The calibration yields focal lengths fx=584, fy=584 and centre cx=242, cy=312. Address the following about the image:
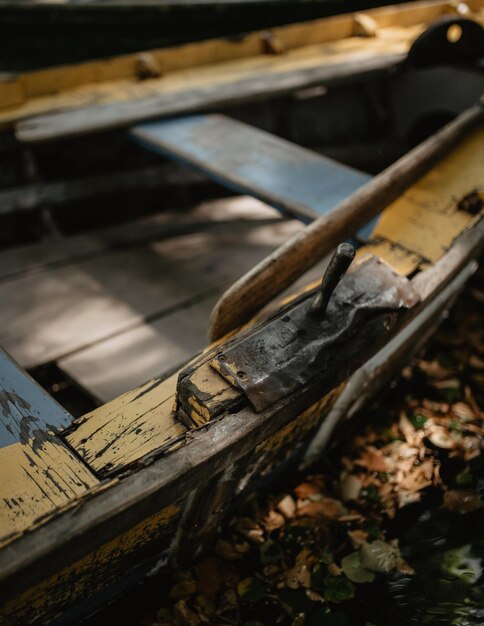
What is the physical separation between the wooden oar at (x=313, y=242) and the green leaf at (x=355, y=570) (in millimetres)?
1019

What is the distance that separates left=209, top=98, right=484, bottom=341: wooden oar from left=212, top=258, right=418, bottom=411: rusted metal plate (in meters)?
0.19

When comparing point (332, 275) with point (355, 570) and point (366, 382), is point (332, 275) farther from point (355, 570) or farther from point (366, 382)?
point (355, 570)

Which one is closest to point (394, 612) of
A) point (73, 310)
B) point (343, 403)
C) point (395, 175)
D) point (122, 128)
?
point (343, 403)

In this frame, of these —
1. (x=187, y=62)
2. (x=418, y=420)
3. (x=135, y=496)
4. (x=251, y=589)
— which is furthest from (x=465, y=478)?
(x=187, y=62)

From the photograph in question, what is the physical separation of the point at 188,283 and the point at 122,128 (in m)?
0.84

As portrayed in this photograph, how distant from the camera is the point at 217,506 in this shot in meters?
1.73

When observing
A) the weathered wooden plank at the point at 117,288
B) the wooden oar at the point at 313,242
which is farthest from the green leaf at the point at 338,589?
the weathered wooden plank at the point at 117,288

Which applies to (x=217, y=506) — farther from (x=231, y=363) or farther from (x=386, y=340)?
(x=386, y=340)

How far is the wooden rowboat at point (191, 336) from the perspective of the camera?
1235mm

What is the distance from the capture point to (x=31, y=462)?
1264 millimetres

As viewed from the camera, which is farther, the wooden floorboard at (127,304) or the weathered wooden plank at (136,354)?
the wooden floorboard at (127,304)

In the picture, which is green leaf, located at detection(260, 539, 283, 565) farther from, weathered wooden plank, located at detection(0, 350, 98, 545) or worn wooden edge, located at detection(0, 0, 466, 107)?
worn wooden edge, located at detection(0, 0, 466, 107)

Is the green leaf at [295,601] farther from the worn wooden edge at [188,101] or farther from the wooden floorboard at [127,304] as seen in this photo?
the worn wooden edge at [188,101]

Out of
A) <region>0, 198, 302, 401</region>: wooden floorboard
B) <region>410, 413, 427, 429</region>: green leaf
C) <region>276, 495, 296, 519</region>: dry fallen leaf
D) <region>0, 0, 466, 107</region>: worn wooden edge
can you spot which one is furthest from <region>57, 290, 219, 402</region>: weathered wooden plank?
<region>0, 0, 466, 107</region>: worn wooden edge
